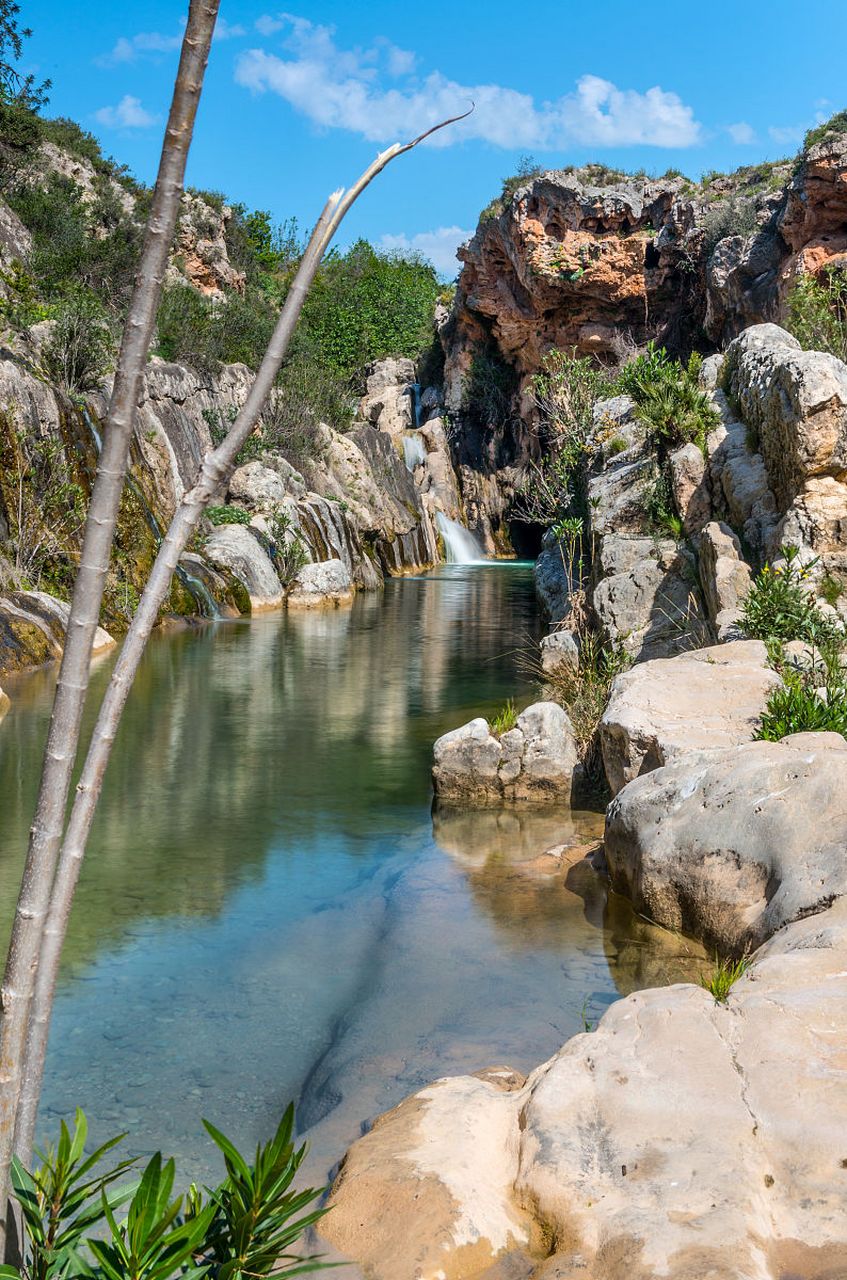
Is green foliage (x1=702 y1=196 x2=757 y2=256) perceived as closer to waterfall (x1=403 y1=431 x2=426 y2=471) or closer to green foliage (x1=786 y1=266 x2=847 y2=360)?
green foliage (x1=786 y1=266 x2=847 y2=360)

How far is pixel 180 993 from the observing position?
6.09 metres

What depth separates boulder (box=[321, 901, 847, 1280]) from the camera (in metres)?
3.07

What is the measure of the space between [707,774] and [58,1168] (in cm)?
519

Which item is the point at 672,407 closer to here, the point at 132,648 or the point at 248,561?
the point at 132,648

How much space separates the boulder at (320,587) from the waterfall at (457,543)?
15.8 meters

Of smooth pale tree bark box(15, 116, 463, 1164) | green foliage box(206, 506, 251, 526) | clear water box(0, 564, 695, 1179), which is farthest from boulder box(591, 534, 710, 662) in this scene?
green foliage box(206, 506, 251, 526)

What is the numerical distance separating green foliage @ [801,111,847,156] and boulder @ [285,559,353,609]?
697 inches

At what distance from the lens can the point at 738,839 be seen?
21.0 ft

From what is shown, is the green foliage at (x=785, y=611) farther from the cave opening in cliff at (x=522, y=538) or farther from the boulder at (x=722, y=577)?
the cave opening in cliff at (x=522, y=538)

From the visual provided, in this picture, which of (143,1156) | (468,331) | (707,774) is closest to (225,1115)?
(143,1156)

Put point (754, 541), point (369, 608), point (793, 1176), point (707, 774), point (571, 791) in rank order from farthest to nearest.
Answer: point (369, 608)
point (754, 541)
point (571, 791)
point (707, 774)
point (793, 1176)

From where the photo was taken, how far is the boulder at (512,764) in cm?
996

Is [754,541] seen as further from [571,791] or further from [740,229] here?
[740,229]

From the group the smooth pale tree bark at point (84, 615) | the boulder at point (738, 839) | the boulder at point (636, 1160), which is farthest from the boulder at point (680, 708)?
the smooth pale tree bark at point (84, 615)
